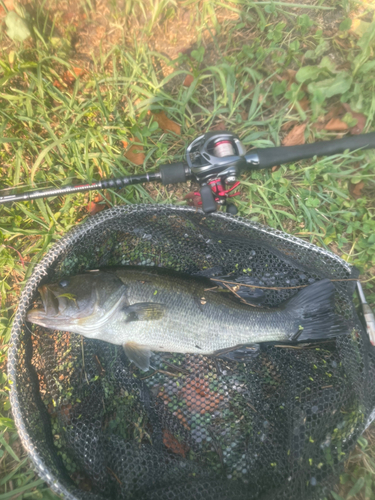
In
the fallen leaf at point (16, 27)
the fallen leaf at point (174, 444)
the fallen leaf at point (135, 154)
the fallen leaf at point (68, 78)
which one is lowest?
the fallen leaf at point (174, 444)

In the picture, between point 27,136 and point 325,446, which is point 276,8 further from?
point 325,446

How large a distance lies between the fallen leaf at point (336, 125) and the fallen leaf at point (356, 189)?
0.48 m

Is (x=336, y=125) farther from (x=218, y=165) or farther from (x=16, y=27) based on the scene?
(x=16, y=27)

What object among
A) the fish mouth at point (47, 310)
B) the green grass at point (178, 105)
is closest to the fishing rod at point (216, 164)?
the green grass at point (178, 105)

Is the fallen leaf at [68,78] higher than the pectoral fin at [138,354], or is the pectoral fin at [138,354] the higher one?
the fallen leaf at [68,78]

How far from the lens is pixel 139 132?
2541mm

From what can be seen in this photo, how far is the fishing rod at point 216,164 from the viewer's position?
2.27 m

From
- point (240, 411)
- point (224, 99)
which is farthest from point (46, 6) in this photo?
point (240, 411)

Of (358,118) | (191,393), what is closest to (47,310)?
(191,393)

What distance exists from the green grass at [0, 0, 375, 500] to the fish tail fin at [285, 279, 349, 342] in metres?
0.54

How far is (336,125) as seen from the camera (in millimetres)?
2613

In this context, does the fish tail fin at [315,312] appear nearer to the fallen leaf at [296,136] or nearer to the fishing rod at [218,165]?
the fishing rod at [218,165]

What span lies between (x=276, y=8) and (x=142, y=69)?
1.31 meters

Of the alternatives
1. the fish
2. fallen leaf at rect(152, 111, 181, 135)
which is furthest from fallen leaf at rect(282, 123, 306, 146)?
the fish
